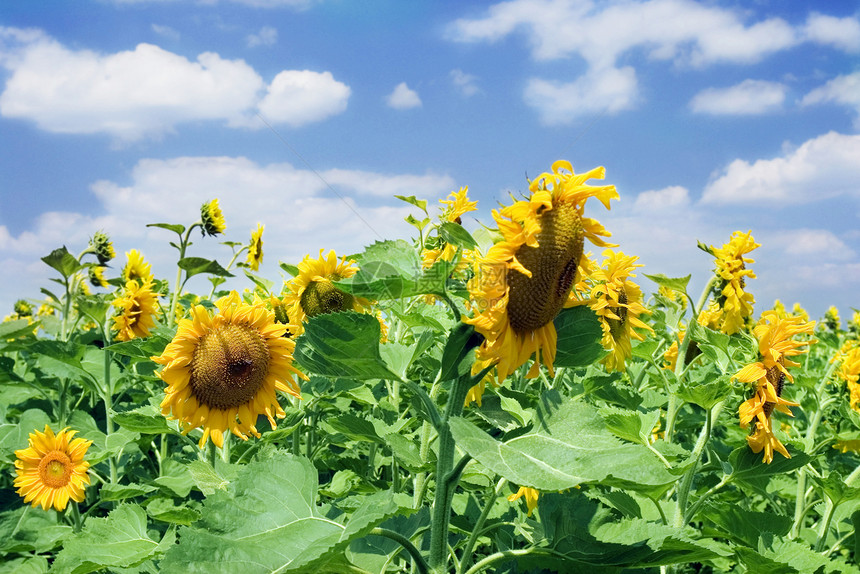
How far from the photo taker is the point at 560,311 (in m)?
1.59

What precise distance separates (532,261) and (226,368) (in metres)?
1.55

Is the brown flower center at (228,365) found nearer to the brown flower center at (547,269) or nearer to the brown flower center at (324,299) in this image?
the brown flower center at (324,299)

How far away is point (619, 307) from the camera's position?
3.02m

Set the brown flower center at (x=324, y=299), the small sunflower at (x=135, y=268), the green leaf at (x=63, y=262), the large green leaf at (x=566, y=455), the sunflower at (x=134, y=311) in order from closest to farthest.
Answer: the large green leaf at (x=566, y=455) → the brown flower center at (x=324, y=299) → the green leaf at (x=63, y=262) → the sunflower at (x=134, y=311) → the small sunflower at (x=135, y=268)

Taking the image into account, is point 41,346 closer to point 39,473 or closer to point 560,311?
point 39,473

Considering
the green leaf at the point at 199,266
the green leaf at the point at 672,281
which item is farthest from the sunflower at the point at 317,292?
the green leaf at the point at 672,281

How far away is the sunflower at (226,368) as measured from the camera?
8.25ft

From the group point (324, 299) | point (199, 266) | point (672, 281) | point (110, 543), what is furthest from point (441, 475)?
point (199, 266)

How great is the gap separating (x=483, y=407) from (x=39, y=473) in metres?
3.36

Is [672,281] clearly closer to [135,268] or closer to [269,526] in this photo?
[269,526]

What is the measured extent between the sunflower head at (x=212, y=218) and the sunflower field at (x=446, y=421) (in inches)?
1.1

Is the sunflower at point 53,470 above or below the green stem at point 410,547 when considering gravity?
below

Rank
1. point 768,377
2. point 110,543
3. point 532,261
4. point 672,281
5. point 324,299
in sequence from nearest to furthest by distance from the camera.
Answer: point 532,261
point 768,377
point 110,543
point 324,299
point 672,281

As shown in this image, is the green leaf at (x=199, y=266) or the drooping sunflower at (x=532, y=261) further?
the green leaf at (x=199, y=266)
